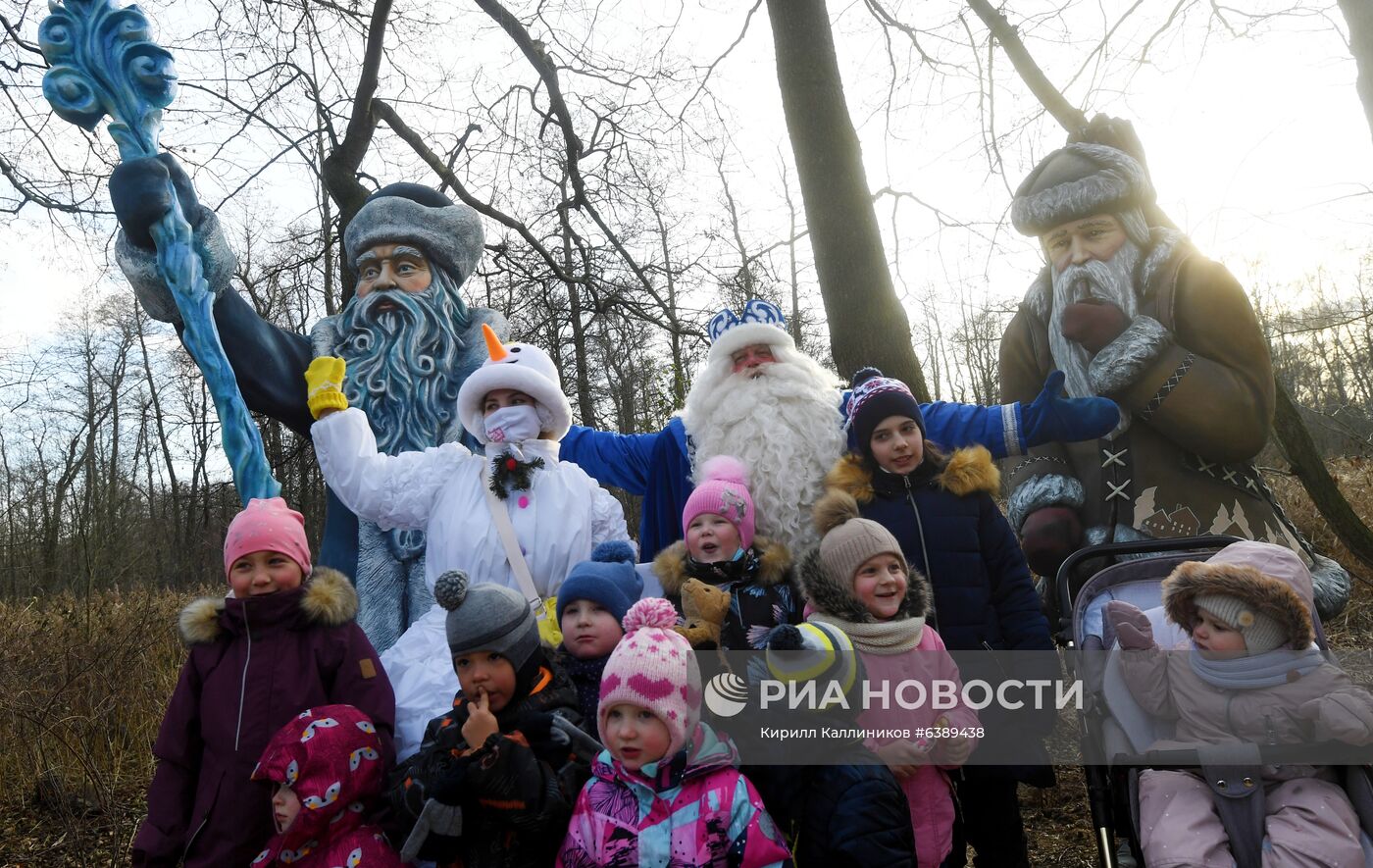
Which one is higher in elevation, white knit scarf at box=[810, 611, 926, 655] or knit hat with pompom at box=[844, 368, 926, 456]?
knit hat with pompom at box=[844, 368, 926, 456]

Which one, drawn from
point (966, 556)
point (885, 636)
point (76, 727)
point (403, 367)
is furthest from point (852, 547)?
point (76, 727)

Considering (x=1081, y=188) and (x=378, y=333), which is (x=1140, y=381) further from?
(x=378, y=333)

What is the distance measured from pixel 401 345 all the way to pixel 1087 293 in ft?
9.54

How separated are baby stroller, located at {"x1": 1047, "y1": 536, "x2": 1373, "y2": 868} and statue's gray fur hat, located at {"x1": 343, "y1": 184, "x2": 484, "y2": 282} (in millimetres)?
2931

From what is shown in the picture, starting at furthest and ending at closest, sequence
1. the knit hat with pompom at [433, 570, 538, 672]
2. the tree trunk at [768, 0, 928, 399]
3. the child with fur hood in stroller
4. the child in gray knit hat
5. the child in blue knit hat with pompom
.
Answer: the tree trunk at [768, 0, 928, 399] → the child in blue knit hat with pompom → the knit hat with pompom at [433, 570, 538, 672] → the child in gray knit hat → the child with fur hood in stroller

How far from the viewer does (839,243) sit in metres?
4.86

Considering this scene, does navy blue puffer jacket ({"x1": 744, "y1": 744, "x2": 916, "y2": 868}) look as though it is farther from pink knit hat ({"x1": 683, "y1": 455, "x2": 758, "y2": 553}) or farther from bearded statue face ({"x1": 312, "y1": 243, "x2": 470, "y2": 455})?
bearded statue face ({"x1": 312, "y1": 243, "x2": 470, "y2": 455})

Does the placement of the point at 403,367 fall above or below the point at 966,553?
above

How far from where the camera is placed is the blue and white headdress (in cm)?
377

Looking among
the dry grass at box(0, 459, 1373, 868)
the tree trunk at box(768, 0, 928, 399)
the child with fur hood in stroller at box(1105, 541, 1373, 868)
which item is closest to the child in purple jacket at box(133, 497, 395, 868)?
the dry grass at box(0, 459, 1373, 868)

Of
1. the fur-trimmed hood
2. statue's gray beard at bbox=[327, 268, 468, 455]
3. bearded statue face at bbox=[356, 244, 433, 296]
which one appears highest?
bearded statue face at bbox=[356, 244, 433, 296]

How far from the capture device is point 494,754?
217cm

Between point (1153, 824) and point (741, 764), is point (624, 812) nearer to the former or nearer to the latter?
point (741, 764)

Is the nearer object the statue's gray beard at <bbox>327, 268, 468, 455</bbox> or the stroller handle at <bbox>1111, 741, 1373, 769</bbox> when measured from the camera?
the stroller handle at <bbox>1111, 741, 1373, 769</bbox>
